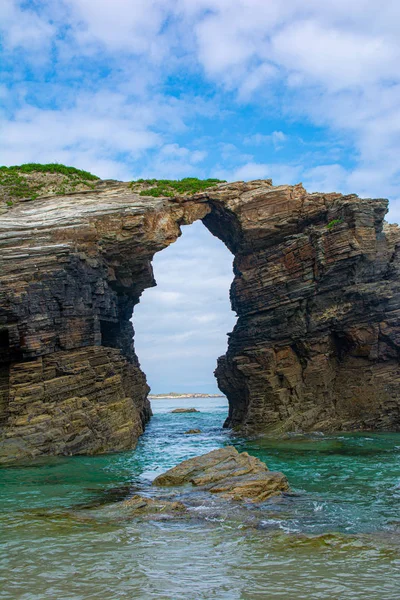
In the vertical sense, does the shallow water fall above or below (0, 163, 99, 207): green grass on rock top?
below

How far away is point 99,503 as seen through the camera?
16875mm

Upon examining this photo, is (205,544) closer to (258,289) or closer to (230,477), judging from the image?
(230,477)

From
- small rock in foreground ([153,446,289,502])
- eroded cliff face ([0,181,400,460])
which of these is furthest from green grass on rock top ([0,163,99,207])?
small rock in foreground ([153,446,289,502])

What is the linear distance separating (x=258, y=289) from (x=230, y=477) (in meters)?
24.8

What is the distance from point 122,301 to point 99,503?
31035mm

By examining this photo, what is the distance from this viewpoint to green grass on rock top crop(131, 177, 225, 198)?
138 ft

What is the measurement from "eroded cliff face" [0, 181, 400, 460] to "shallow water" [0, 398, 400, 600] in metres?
12.2

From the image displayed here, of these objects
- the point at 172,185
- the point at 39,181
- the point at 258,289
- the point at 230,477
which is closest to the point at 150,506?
the point at 230,477

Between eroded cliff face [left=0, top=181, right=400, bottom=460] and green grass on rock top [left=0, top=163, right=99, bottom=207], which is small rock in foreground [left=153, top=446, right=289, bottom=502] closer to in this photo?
eroded cliff face [left=0, top=181, right=400, bottom=460]

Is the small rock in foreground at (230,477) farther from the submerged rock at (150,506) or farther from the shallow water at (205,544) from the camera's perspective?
the submerged rock at (150,506)

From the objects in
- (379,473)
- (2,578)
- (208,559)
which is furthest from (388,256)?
(2,578)

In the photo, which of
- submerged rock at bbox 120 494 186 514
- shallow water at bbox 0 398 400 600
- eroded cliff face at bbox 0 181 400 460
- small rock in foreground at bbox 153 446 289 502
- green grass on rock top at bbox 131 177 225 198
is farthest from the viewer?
green grass on rock top at bbox 131 177 225 198

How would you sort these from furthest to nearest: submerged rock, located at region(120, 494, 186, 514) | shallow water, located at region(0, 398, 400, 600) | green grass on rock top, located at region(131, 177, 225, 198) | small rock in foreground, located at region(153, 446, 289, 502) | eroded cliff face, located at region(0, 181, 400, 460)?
green grass on rock top, located at region(131, 177, 225, 198)
eroded cliff face, located at region(0, 181, 400, 460)
small rock in foreground, located at region(153, 446, 289, 502)
submerged rock, located at region(120, 494, 186, 514)
shallow water, located at region(0, 398, 400, 600)

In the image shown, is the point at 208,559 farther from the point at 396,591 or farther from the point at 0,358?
the point at 0,358
